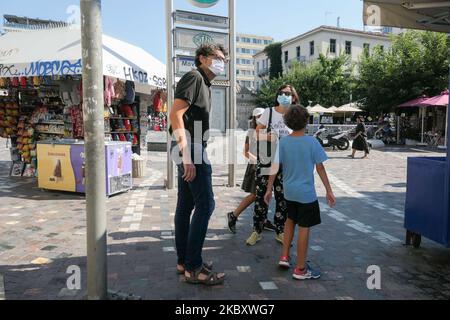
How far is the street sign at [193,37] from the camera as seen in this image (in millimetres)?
8219

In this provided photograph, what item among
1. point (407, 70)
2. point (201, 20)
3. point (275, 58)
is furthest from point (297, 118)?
point (275, 58)

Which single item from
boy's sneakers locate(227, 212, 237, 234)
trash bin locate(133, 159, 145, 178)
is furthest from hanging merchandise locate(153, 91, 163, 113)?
boy's sneakers locate(227, 212, 237, 234)

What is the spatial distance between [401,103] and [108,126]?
67.3ft

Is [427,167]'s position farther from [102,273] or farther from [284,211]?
[102,273]

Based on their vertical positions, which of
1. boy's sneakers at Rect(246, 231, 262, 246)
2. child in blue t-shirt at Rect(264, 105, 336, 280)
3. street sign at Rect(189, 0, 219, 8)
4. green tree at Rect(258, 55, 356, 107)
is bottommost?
boy's sneakers at Rect(246, 231, 262, 246)

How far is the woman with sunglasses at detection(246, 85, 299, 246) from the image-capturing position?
451 centimetres

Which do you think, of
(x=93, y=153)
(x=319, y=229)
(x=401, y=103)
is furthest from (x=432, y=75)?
(x=93, y=153)

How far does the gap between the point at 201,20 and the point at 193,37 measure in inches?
15.0

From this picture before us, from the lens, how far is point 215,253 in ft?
14.3

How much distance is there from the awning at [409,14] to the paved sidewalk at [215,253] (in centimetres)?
244

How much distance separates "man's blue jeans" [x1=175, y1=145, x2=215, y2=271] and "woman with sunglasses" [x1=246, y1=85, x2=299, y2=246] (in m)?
1.21

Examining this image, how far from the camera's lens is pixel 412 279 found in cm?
370

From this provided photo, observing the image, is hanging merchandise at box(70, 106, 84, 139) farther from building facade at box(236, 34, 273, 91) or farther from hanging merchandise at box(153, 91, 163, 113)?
building facade at box(236, 34, 273, 91)

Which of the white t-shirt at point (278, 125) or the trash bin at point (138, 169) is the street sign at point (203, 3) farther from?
the white t-shirt at point (278, 125)
